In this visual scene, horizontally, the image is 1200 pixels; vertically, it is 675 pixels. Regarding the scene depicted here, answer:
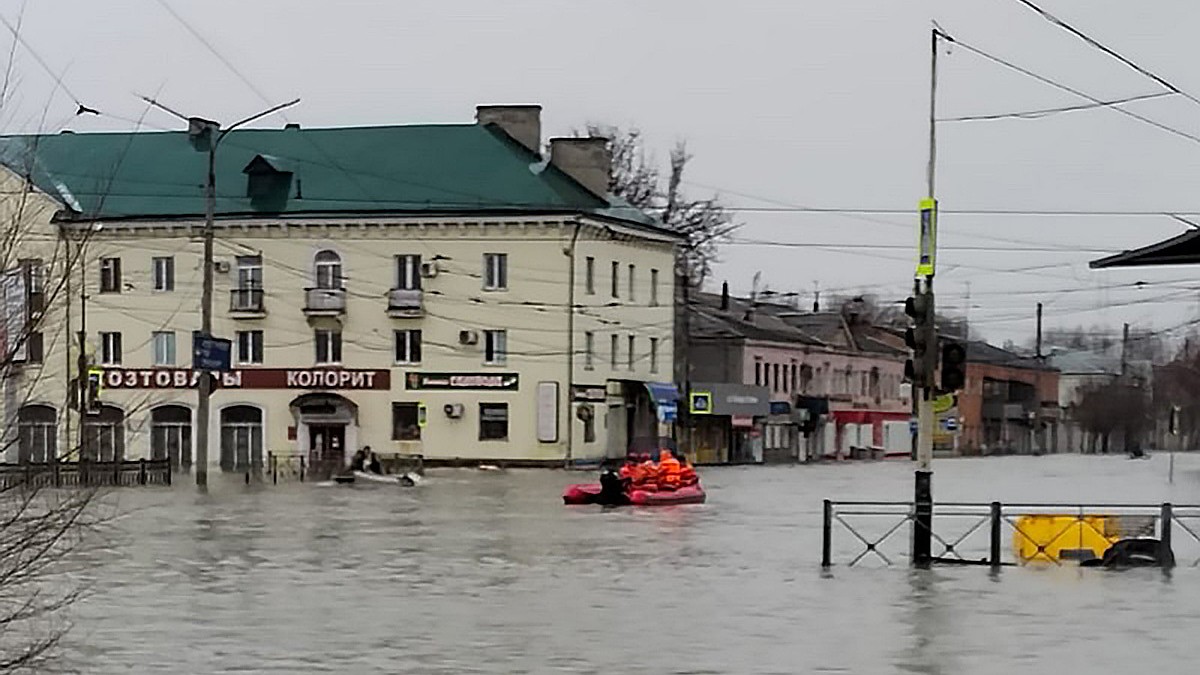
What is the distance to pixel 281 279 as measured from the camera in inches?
3014

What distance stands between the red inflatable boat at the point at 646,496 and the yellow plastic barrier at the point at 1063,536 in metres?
17.9

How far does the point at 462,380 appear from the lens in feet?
246

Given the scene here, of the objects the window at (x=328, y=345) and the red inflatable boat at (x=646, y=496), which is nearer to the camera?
the red inflatable boat at (x=646, y=496)

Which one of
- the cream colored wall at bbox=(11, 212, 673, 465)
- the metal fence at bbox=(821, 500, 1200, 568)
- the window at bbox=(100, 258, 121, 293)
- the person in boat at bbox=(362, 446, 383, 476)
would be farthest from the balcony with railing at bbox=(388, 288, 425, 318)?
the metal fence at bbox=(821, 500, 1200, 568)

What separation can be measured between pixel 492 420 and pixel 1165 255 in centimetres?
5250

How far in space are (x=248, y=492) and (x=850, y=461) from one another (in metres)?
58.4

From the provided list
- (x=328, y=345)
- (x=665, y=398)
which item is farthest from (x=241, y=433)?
(x=665, y=398)

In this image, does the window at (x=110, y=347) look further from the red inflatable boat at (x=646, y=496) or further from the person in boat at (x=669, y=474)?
the red inflatable boat at (x=646, y=496)

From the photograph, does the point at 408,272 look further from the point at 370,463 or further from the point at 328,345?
the point at 370,463

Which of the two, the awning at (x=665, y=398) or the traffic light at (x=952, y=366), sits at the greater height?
the traffic light at (x=952, y=366)

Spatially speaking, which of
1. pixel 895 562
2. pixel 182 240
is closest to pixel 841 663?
pixel 895 562

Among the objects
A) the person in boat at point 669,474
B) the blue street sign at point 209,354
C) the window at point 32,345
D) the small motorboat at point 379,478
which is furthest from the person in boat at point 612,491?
the window at point 32,345

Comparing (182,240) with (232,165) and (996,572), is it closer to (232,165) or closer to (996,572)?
(232,165)

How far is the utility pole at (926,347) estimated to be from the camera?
26.0 meters
